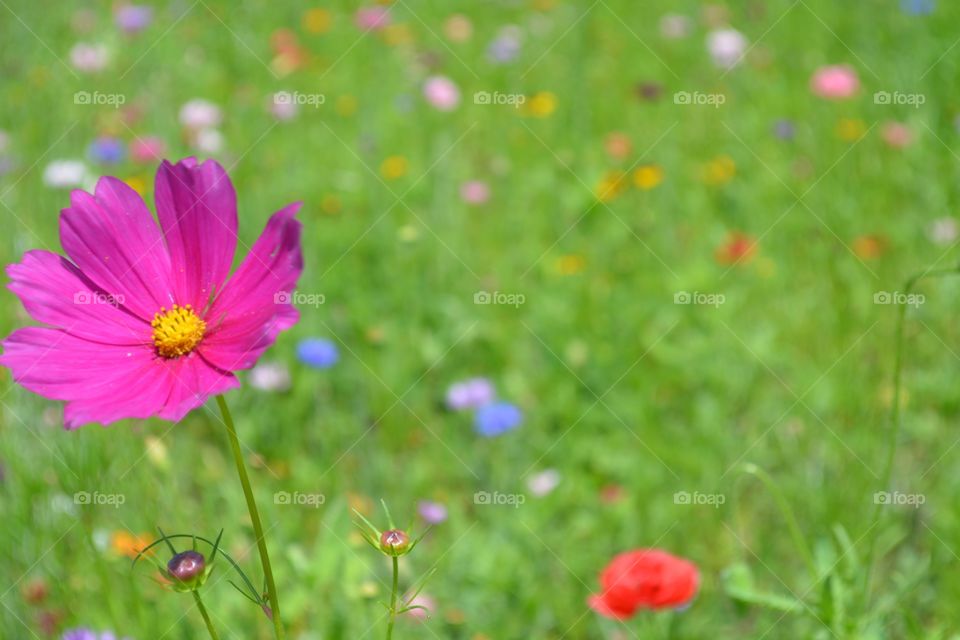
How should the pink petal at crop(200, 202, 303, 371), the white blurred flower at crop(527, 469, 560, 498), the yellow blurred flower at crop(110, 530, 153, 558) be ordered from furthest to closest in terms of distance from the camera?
the white blurred flower at crop(527, 469, 560, 498) → the yellow blurred flower at crop(110, 530, 153, 558) → the pink petal at crop(200, 202, 303, 371)

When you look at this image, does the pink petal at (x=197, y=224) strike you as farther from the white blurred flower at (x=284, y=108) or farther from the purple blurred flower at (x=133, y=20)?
the purple blurred flower at (x=133, y=20)

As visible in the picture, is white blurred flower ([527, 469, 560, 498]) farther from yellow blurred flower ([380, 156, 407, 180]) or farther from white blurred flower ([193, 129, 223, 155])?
white blurred flower ([193, 129, 223, 155])

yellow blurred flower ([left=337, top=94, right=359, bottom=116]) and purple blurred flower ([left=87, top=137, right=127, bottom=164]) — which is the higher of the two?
yellow blurred flower ([left=337, top=94, right=359, bottom=116])

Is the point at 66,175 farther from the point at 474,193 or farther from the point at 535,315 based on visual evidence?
the point at 535,315

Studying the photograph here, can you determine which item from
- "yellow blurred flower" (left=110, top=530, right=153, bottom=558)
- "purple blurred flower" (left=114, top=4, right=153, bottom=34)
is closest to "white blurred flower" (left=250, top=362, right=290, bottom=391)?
"yellow blurred flower" (left=110, top=530, right=153, bottom=558)

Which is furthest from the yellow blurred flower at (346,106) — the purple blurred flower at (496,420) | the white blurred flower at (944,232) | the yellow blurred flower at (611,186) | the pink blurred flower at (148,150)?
the white blurred flower at (944,232)

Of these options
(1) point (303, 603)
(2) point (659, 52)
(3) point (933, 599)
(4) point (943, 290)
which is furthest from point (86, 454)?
(2) point (659, 52)

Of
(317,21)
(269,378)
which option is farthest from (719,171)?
(317,21)
